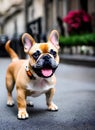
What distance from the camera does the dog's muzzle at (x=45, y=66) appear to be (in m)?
4.44

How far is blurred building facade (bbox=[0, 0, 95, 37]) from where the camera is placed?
21891 millimetres

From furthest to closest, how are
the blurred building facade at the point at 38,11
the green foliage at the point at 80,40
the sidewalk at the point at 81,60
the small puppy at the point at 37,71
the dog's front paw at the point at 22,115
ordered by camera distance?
1. the blurred building facade at the point at 38,11
2. the green foliage at the point at 80,40
3. the sidewalk at the point at 81,60
4. the dog's front paw at the point at 22,115
5. the small puppy at the point at 37,71

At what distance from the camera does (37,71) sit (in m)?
4.52

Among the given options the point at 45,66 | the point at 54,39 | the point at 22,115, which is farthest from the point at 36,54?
the point at 22,115

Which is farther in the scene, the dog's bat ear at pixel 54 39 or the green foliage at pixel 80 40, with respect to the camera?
the green foliage at pixel 80 40

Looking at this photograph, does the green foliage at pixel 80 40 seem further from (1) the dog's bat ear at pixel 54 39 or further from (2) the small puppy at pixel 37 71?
(1) the dog's bat ear at pixel 54 39

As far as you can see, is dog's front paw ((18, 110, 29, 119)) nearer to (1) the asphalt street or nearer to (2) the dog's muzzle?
(1) the asphalt street

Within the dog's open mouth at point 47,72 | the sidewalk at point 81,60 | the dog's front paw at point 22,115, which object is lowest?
the sidewalk at point 81,60

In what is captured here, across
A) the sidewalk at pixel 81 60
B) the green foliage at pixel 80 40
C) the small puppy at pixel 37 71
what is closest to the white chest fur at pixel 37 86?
the small puppy at pixel 37 71

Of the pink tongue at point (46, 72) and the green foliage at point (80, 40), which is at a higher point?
the pink tongue at point (46, 72)

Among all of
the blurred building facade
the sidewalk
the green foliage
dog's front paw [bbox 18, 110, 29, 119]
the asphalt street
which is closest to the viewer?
the asphalt street

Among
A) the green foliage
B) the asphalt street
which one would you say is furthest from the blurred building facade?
the asphalt street

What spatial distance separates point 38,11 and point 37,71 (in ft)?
84.6

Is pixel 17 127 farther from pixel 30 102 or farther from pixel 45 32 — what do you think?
pixel 45 32
